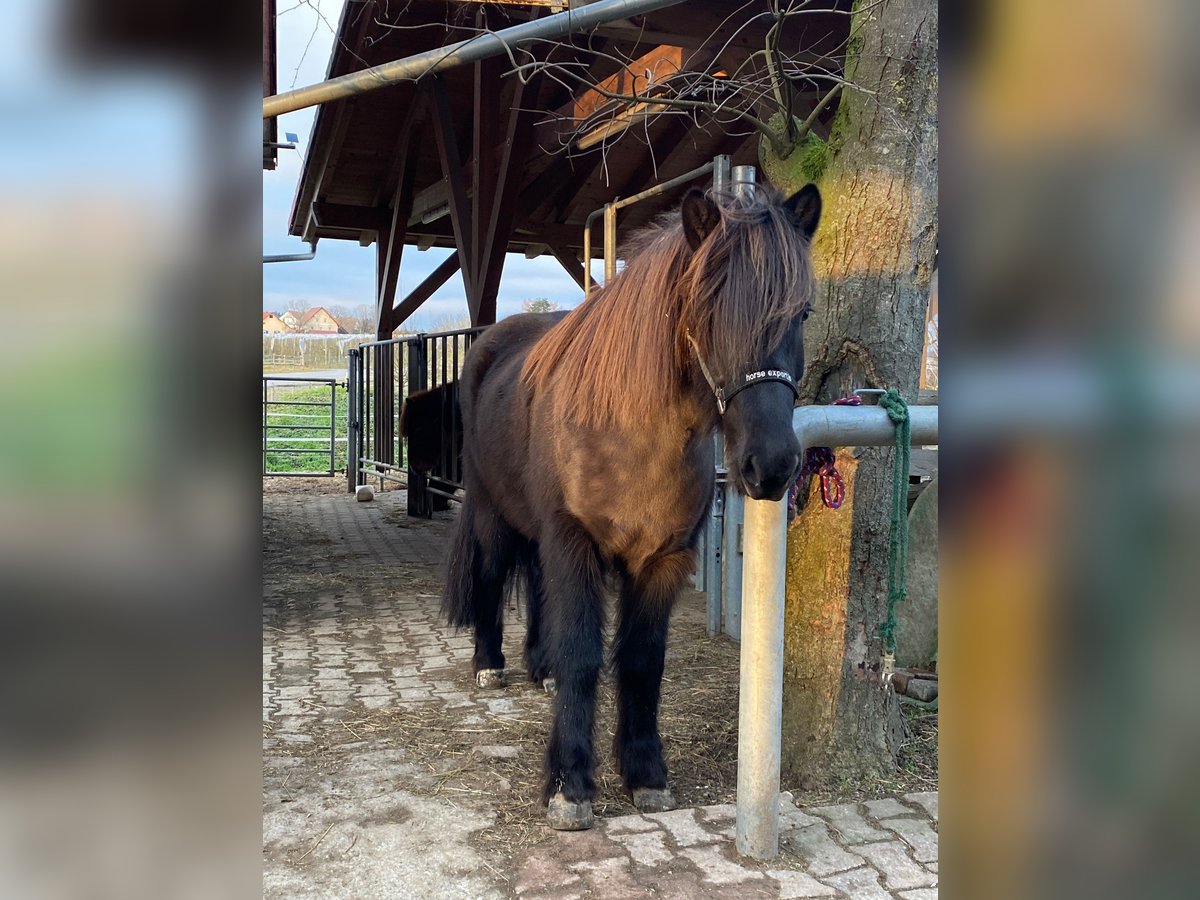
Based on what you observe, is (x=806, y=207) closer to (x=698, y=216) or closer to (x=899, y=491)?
(x=698, y=216)

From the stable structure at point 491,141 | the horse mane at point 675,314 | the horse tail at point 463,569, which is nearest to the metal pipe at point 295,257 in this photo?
the stable structure at point 491,141

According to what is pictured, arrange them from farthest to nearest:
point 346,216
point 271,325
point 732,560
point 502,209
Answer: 1. point 346,216
2. point 502,209
3. point 271,325
4. point 732,560

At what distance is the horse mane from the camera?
79.7 inches

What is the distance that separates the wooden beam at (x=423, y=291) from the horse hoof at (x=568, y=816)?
8.53 meters

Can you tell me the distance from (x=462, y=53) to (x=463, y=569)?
7.82ft

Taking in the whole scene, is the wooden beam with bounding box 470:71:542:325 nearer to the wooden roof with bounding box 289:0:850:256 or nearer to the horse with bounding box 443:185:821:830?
the wooden roof with bounding box 289:0:850:256

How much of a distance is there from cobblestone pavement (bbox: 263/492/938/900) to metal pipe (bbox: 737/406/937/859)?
153 mm

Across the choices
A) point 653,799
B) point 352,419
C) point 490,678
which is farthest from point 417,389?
point 653,799

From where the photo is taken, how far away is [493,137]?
686 cm

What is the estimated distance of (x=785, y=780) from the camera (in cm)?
280

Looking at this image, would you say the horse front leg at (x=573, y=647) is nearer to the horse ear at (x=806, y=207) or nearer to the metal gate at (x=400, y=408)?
the horse ear at (x=806, y=207)
